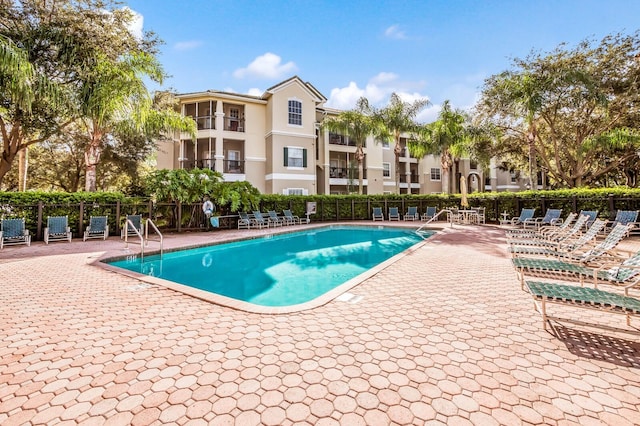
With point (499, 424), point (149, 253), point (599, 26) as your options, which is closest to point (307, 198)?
point (149, 253)

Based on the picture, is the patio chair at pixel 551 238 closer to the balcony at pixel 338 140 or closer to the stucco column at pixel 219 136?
the stucco column at pixel 219 136

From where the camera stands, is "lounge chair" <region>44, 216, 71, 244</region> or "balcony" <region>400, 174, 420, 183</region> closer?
"lounge chair" <region>44, 216, 71, 244</region>

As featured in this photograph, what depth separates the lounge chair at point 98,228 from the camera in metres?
11.7

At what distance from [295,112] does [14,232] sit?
18.2 m

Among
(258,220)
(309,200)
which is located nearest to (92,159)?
(258,220)

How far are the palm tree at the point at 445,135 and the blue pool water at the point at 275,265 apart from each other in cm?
1172

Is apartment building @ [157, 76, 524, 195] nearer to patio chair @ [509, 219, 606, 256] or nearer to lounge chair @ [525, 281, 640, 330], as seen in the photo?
patio chair @ [509, 219, 606, 256]

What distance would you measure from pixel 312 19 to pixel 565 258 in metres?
12.6

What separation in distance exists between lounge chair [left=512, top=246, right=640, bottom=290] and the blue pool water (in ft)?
12.9

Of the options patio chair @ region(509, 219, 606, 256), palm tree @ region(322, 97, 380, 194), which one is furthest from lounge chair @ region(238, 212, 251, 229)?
patio chair @ region(509, 219, 606, 256)

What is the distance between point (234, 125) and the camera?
76.4 feet

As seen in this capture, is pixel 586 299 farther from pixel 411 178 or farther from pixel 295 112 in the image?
pixel 411 178

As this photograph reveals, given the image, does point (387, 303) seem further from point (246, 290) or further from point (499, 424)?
point (246, 290)

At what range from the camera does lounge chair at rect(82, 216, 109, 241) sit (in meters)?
11.7
